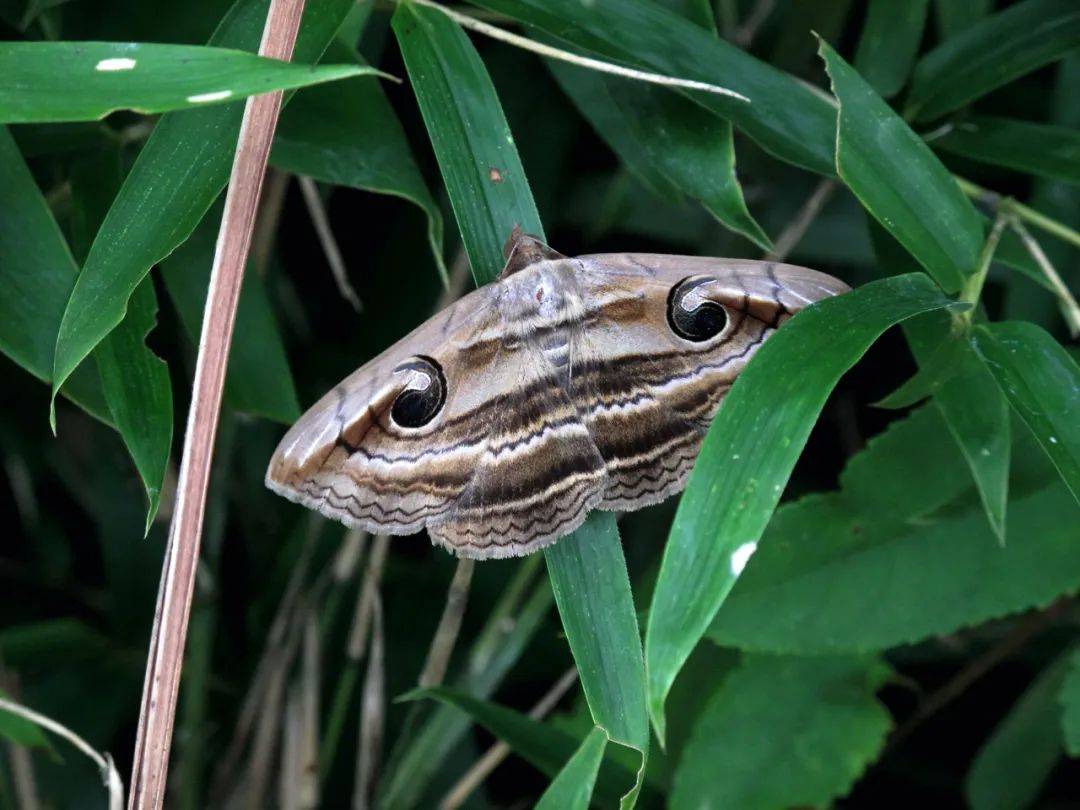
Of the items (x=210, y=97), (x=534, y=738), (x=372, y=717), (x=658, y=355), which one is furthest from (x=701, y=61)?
(x=372, y=717)

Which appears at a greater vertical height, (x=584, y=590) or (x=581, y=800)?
(x=584, y=590)

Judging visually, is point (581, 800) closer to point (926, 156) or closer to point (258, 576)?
Result: point (926, 156)

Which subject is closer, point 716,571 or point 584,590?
point 716,571

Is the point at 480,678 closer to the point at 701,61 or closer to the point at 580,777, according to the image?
the point at 580,777

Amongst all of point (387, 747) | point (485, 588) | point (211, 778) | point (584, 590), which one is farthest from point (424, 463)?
point (211, 778)

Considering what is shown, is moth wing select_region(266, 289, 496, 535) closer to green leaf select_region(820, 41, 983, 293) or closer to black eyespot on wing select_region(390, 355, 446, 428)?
black eyespot on wing select_region(390, 355, 446, 428)
